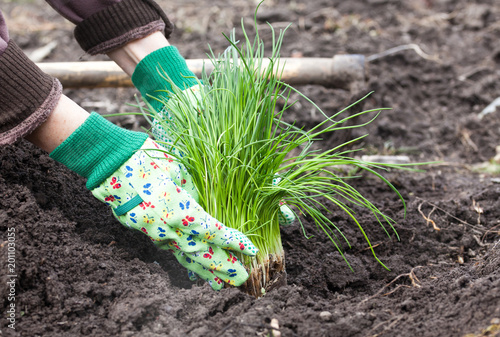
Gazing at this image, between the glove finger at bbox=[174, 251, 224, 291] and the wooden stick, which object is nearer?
the glove finger at bbox=[174, 251, 224, 291]

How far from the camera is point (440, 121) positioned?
3.64 metres

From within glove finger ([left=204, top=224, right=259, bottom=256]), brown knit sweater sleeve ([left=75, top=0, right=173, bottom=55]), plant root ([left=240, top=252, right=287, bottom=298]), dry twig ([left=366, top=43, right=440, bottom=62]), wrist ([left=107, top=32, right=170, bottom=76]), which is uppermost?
brown knit sweater sleeve ([left=75, top=0, right=173, bottom=55])

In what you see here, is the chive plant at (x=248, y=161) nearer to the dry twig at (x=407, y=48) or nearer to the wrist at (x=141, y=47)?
the wrist at (x=141, y=47)

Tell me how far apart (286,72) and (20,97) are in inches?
63.3

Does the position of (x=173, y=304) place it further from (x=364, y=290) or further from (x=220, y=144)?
(x=364, y=290)

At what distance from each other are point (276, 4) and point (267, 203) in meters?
3.82

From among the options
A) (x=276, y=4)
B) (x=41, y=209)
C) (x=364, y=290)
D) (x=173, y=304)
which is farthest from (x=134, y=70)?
(x=276, y=4)

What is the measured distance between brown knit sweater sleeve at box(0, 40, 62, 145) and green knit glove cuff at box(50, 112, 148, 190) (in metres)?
0.11

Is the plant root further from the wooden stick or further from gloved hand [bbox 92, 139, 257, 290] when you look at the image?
the wooden stick

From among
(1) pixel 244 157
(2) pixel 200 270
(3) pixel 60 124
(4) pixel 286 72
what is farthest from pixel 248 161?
(4) pixel 286 72

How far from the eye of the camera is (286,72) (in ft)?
9.29

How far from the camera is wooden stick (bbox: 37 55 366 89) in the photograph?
270cm

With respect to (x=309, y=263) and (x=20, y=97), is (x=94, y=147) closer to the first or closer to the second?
(x=20, y=97)

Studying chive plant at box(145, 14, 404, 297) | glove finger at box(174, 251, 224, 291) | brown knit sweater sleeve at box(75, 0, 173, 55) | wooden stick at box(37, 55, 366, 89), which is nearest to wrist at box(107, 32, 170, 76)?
brown knit sweater sleeve at box(75, 0, 173, 55)
